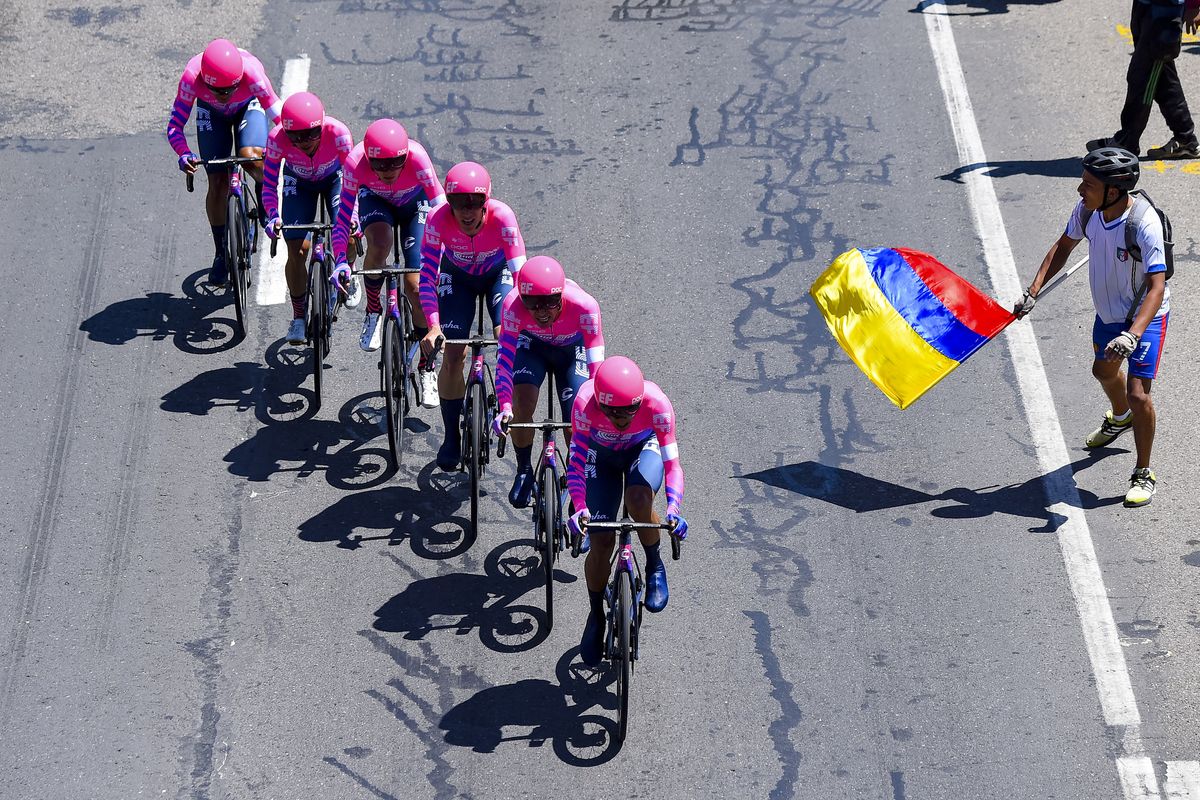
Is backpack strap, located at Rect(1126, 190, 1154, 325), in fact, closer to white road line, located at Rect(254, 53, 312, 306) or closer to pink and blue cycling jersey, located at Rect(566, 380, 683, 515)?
pink and blue cycling jersey, located at Rect(566, 380, 683, 515)

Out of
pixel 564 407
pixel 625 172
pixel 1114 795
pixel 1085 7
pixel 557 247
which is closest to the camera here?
pixel 1114 795

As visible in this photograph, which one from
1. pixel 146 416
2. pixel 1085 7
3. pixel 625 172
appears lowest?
pixel 146 416

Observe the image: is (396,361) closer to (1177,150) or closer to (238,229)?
(238,229)

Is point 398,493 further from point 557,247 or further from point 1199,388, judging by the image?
point 1199,388

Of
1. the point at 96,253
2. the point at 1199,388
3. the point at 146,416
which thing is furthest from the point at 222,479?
the point at 1199,388

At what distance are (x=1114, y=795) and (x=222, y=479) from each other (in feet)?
20.7

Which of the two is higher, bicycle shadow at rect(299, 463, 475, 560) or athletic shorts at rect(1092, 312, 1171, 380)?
athletic shorts at rect(1092, 312, 1171, 380)

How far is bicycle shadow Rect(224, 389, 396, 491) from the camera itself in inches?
466

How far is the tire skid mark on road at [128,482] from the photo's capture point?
1066 cm

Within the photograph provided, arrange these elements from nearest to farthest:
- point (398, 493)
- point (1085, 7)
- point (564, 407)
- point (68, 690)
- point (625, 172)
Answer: point (68, 690) < point (564, 407) < point (398, 493) < point (625, 172) < point (1085, 7)

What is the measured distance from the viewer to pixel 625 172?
14.9 metres

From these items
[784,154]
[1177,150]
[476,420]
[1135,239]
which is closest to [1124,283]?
[1135,239]

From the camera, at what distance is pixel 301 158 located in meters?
12.5

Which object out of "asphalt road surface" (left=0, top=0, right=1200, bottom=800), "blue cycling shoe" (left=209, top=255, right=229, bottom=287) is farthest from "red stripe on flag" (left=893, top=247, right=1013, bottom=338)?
"blue cycling shoe" (left=209, top=255, right=229, bottom=287)
